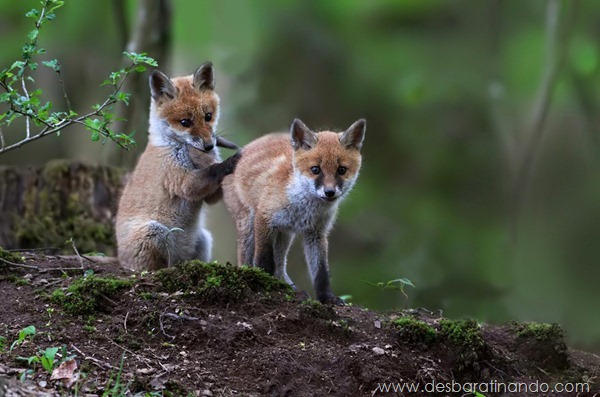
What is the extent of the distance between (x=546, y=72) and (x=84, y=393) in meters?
10.3

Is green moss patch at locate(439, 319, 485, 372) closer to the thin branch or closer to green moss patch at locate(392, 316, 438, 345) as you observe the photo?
green moss patch at locate(392, 316, 438, 345)

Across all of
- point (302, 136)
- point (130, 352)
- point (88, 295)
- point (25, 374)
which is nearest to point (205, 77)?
point (302, 136)

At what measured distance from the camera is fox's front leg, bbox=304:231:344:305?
6.61 m

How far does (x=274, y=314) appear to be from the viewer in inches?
223

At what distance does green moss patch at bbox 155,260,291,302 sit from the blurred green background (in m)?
6.43

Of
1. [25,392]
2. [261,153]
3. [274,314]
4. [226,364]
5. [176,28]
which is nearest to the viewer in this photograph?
[25,392]

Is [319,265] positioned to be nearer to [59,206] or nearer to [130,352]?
[130,352]

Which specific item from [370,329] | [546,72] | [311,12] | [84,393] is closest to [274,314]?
[370,329]

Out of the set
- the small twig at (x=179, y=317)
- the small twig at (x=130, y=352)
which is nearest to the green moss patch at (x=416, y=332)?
the small twig at (x=179, y=317)

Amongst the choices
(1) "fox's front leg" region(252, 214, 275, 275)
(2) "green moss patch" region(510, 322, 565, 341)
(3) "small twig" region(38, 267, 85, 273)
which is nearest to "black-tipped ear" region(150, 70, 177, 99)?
(1) "fox's front leg" region(252, 214, 275, 275)

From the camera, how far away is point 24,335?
4941mm

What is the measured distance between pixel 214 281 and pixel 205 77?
284 cm

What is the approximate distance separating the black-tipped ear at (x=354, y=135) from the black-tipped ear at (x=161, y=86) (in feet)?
6.14

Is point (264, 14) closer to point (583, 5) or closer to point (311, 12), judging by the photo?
point (311, 12)
